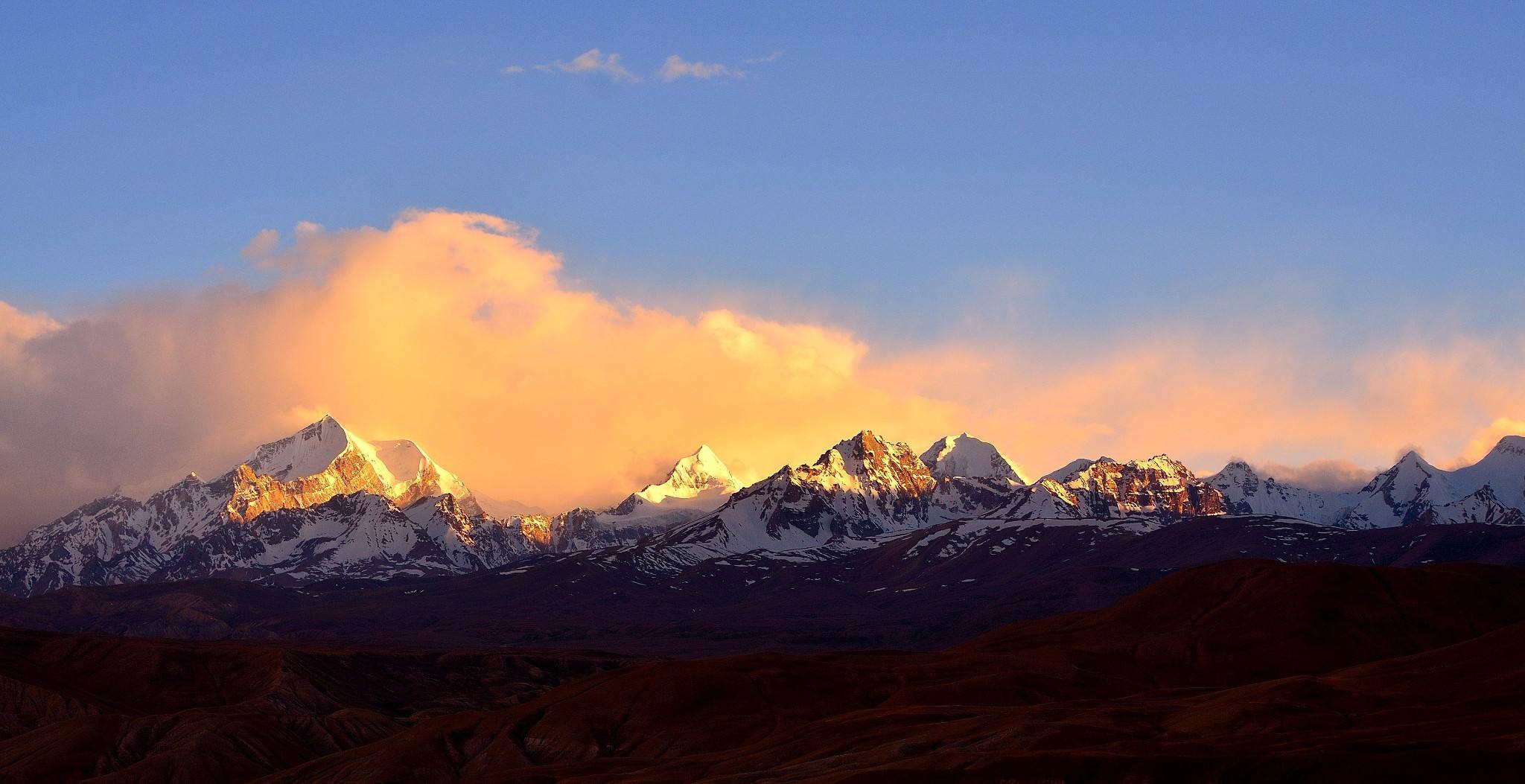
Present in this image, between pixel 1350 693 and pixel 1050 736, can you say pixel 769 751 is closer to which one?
pixel 1050 736

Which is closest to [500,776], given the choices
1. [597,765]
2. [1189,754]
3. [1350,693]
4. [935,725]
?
[597,765]

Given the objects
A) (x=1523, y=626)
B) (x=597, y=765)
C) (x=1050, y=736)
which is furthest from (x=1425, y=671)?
(x=597, y=765)

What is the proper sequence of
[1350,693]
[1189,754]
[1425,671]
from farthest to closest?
[1425,671]
[1350,693]
[1189,754]

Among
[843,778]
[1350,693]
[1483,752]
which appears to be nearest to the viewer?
[1483,752]

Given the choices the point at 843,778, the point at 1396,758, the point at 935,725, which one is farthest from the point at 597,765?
the point at 1396,758

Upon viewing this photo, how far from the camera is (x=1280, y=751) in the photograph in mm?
124875

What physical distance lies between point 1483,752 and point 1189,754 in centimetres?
2162

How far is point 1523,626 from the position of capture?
197 metres

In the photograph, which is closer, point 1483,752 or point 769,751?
point 1483,752

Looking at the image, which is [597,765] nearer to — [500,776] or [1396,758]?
[500,776]

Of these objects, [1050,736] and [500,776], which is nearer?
[1050,736]

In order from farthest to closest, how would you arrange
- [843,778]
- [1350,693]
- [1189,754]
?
[1350,693] < [843,778] < [1189,754]

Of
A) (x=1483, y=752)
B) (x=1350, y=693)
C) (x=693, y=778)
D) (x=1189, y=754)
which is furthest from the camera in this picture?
(x=1350, y=693)

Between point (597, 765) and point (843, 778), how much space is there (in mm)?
54331
